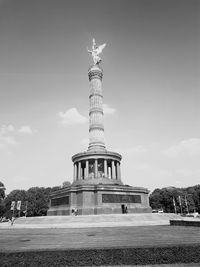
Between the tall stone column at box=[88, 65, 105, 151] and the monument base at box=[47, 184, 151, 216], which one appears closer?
the monument base at box=[47, 184, 151, 216]

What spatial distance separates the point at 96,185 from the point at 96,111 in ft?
56.5

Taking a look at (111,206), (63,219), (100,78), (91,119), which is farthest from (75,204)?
(100,78)

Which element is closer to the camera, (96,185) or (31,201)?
(96,185)

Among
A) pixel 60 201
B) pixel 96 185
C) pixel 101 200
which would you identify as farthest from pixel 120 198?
pixel 60 201

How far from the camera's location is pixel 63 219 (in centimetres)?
2806

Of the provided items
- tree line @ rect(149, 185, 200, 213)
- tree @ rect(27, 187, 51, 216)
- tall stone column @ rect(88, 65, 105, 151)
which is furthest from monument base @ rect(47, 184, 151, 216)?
tree line @ rect(149, 185, 200, 213)

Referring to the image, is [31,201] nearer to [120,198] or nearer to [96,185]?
[96,185]

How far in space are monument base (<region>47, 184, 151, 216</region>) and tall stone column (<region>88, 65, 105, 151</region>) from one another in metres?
10.3

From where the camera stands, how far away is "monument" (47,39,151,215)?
35688 mm

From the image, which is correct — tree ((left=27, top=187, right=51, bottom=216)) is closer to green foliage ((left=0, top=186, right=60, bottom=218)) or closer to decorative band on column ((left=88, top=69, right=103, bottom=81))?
green foliage ((left=0, top=186, right=60, bottom=218))

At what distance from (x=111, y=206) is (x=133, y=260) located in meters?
29.3

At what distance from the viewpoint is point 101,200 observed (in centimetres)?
3553

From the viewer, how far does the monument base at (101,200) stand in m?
35.1

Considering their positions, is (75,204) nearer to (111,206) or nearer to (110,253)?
(111,206)
